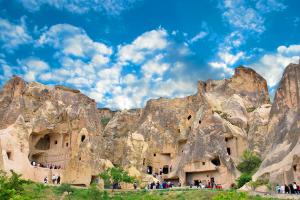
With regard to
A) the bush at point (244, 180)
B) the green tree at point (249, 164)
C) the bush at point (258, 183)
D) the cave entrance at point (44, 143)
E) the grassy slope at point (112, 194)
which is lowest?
the grassy slope at point (112, 194)

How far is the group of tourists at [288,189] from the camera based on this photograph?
109ft

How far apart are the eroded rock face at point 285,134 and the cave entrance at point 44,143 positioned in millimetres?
26624

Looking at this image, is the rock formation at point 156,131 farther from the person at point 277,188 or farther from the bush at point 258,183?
the person at point 277,188

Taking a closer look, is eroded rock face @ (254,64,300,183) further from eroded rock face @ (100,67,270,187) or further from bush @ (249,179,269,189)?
eroded rock face @ (100,67,270,187)

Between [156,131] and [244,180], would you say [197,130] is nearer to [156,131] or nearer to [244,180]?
[156,131]

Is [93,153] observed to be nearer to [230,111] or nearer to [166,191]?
[166,191]

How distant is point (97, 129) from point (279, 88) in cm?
2297

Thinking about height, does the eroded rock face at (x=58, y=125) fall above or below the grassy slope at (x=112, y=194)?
above

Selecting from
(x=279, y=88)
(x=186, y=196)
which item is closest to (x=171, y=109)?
(x=279, y=88)

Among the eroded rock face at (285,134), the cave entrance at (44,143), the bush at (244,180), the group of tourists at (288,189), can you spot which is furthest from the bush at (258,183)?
the cave entrance at (44,143)

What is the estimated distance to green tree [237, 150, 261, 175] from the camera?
153 feet

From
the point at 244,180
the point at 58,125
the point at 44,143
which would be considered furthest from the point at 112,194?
the point at 44,143

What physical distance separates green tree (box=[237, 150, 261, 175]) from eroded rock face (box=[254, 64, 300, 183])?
2863mm

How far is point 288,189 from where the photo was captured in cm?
3416
